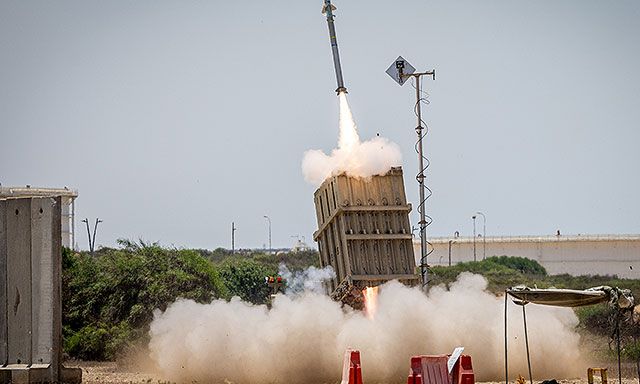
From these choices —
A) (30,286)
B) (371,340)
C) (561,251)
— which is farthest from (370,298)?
(561,251)

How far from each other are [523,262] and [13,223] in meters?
68.4

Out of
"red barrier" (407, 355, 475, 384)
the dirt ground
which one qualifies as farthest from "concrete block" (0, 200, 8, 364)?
the dirt ground

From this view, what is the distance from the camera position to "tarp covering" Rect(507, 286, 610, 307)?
1967 centimetres

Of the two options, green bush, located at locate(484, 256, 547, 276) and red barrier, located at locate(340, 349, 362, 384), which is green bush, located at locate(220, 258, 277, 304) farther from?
green bush, located at locate(484, 256, 547, 276)

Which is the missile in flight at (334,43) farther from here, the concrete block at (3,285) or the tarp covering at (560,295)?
the concrete block at (3,285)

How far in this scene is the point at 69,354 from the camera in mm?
35531

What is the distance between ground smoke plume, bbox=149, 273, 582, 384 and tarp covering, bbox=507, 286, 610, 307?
5.92m

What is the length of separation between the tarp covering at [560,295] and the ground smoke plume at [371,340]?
5.92 meters

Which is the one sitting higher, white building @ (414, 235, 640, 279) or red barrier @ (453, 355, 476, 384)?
white building @ (414, 235, 640, 279)

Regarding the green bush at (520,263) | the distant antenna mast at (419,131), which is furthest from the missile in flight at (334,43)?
the green bush at (520,263)

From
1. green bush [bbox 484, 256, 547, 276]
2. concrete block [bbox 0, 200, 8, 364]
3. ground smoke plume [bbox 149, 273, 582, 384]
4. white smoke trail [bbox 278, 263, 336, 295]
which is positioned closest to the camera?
concrete block [bbox 0, 200, 8, 364]

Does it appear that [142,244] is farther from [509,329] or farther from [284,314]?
[509,329]

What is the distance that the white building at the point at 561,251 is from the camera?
3260 inches

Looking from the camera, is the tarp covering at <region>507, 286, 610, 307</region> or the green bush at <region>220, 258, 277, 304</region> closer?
the tarp covering at <region>507, 286, 610, 307</region>
